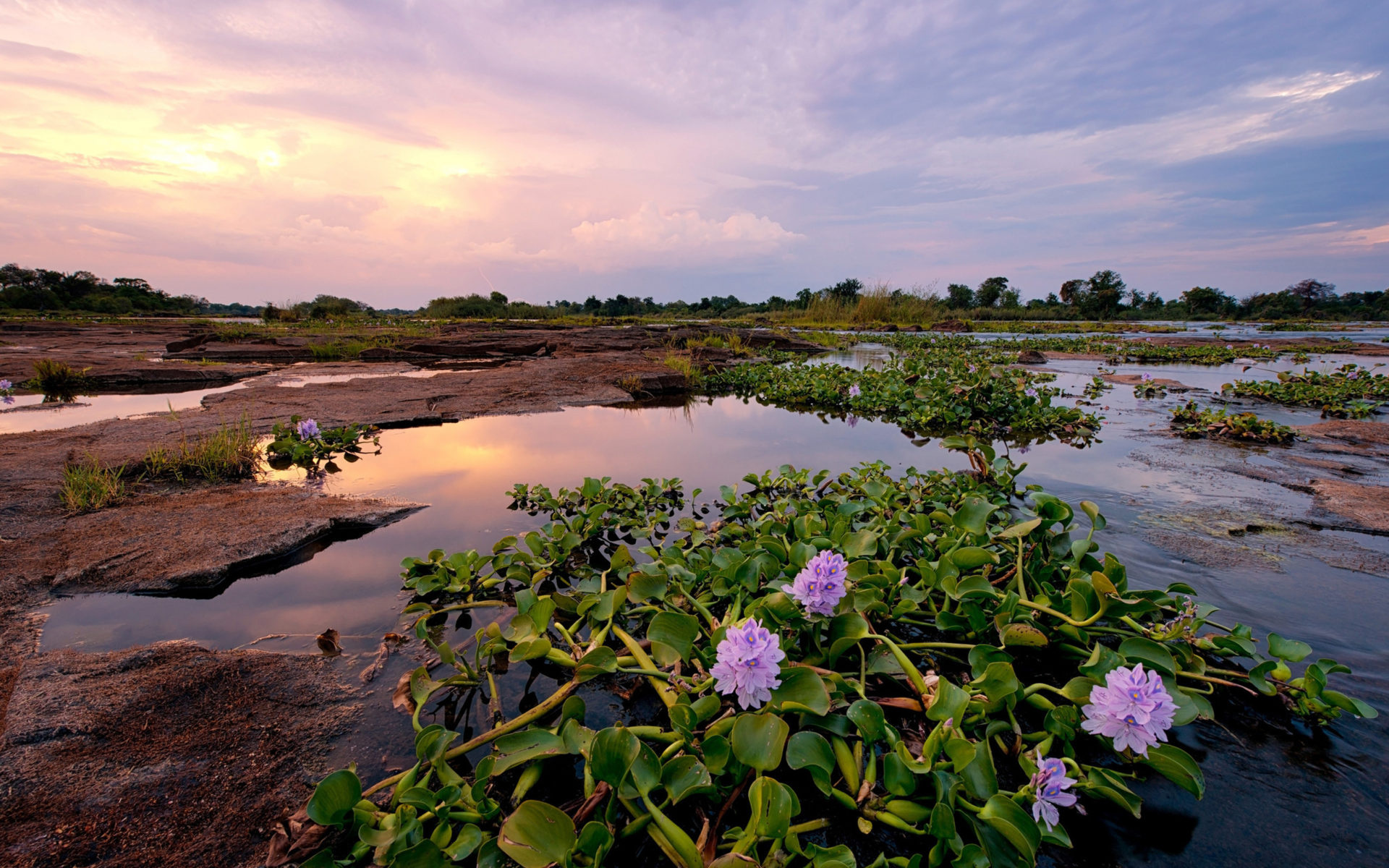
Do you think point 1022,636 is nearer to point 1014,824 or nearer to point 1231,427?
point 1014,824

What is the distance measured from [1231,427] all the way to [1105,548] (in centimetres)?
361

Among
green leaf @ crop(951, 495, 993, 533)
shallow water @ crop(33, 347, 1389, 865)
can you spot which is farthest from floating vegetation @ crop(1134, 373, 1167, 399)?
green leaf @ crop(951, 495, 993, 533)

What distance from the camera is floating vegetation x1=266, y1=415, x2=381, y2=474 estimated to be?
389cm

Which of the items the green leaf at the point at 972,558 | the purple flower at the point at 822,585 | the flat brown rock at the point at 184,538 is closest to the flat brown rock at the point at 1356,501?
the green leaf at the point at 972,558

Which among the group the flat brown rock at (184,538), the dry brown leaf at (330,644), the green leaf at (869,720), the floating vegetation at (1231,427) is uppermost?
the floating vegetation at (1231,427)

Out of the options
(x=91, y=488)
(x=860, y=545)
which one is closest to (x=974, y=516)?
(x=860, y=545)

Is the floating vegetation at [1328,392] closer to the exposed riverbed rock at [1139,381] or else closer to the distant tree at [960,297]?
the exposed riverbed rock at [1139,381]

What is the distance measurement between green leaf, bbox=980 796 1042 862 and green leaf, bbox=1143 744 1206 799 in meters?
0.35

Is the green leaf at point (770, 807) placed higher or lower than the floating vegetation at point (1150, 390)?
lower

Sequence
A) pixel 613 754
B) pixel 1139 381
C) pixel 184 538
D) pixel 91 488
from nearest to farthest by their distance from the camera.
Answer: pixel 613 754 < pixel 184 538 < pixel 91 488 < pixel 1139 381

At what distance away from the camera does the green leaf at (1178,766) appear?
108 centimetres

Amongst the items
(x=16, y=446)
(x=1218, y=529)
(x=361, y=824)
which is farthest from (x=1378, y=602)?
(x=16, y=446)

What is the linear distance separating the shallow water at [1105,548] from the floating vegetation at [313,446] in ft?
0.52

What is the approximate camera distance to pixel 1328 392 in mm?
6395
